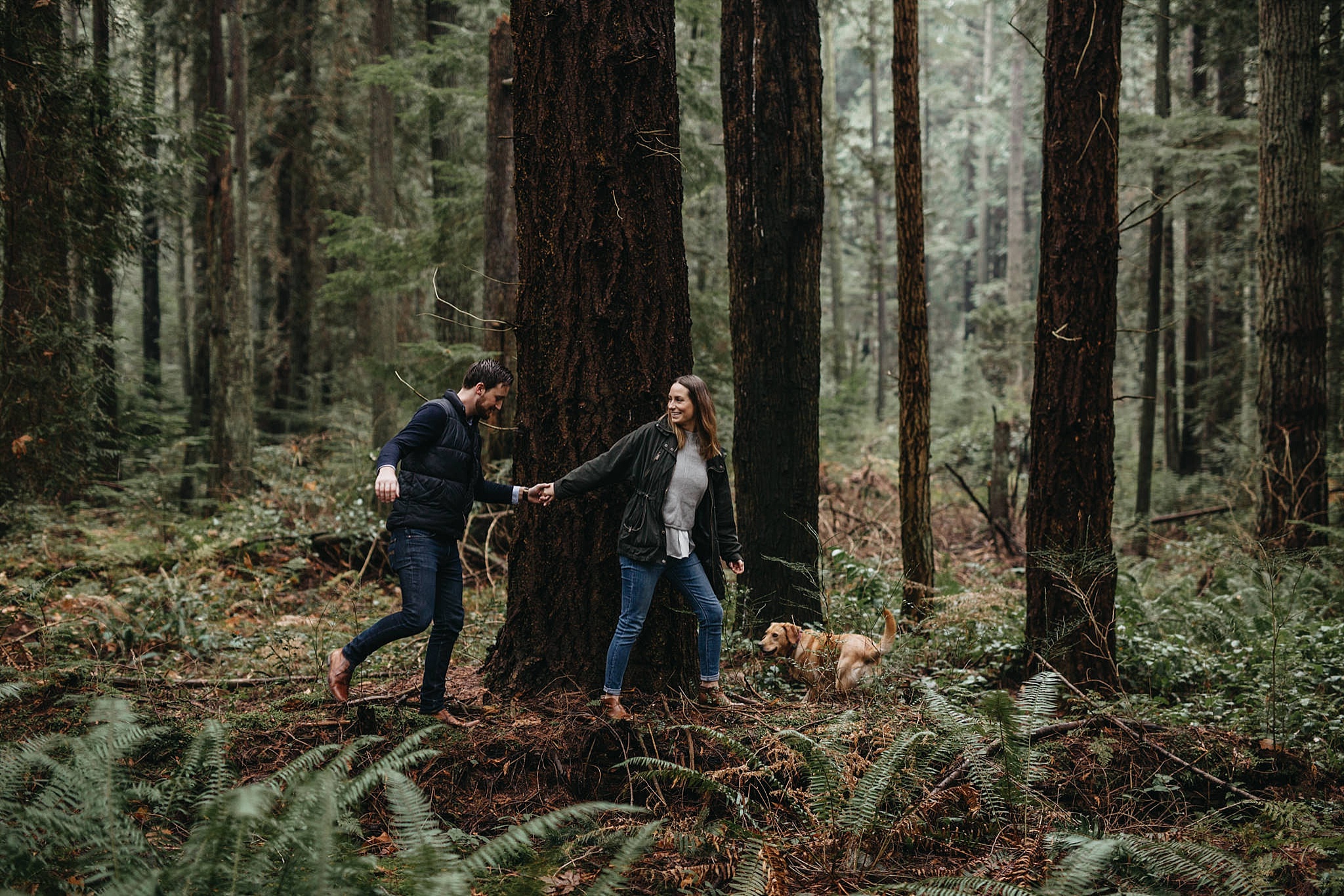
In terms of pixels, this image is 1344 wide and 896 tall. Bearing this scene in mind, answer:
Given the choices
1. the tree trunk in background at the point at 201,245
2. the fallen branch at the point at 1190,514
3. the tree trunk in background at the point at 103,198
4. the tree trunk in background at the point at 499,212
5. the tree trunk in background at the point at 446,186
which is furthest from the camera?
the tree trunk in background at the point at 201,245

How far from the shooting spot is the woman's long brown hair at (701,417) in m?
4.75

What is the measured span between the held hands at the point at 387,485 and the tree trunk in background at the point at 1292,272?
30.8ft

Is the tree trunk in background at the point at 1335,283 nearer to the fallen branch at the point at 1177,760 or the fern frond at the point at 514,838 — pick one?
the fallen branch at the point at 1177,760

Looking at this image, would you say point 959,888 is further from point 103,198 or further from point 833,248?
point 833,248

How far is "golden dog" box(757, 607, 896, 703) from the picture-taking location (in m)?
5.69

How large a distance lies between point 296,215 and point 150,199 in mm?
8788

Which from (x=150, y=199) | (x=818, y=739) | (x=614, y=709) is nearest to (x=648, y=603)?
(x=614, y=709)

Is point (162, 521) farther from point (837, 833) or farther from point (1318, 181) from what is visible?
point (1318, 181)

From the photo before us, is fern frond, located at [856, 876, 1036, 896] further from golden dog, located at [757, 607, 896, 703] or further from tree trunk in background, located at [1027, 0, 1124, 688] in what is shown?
tree trunk in background, located at [1027, 0, 1124, 688]

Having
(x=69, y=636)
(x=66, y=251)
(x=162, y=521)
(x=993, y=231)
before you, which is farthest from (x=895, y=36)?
(x=993, y=231)

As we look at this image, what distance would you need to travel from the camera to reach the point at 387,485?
14.2 ft

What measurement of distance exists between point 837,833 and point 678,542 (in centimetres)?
180

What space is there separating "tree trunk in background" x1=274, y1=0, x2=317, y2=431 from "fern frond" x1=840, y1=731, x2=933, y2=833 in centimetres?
2009

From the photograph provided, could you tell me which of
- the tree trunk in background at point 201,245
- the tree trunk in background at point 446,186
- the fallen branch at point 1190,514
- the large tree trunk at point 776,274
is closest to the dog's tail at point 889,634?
the large tree trunk at point 776,274
